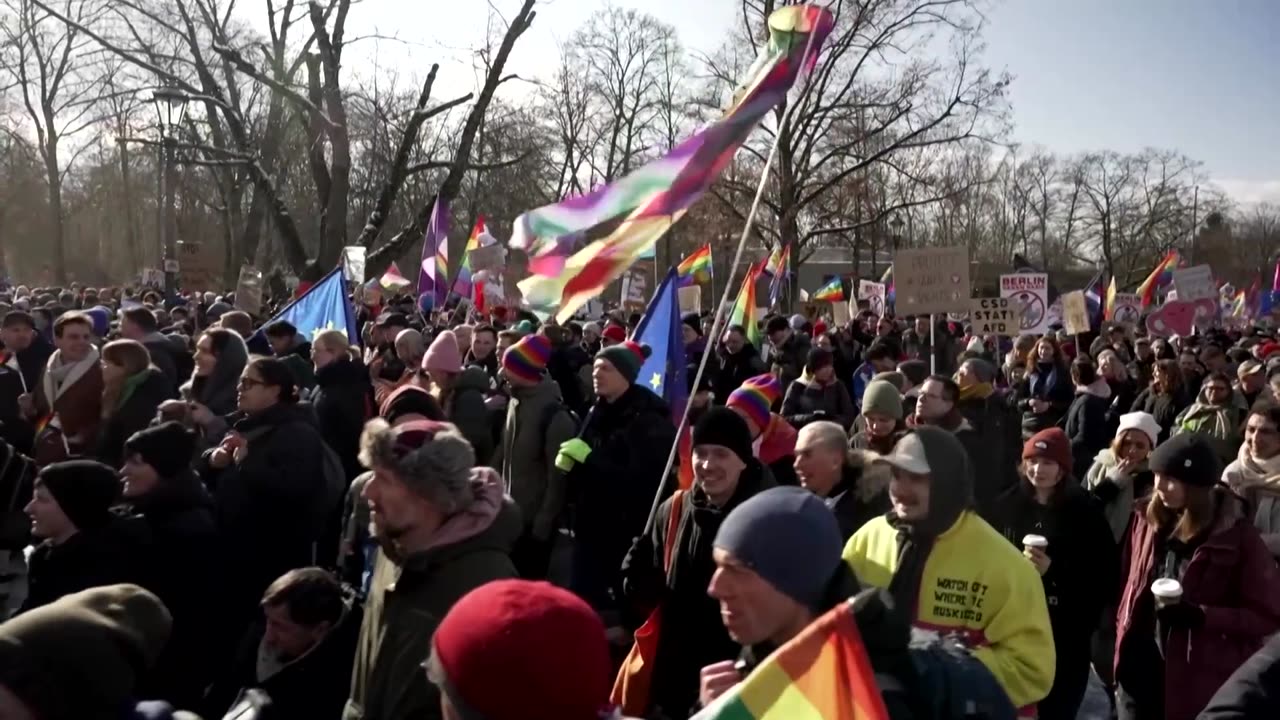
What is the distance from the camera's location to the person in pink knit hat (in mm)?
6570

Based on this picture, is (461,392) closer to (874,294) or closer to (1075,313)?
(1075,313)

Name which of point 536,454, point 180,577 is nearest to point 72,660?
point 180,577

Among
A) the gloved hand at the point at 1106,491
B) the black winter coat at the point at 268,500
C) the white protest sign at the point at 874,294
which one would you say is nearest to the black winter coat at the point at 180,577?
the black winter coat at the point at 268,500

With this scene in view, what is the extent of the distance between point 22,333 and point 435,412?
16.8 feet

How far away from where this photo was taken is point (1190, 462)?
4250 millimetres

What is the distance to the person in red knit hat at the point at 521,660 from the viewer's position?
184cm

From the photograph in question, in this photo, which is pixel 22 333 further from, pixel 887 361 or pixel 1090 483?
pixel 1090 483

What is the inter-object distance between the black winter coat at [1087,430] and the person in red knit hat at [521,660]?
7.36 metres

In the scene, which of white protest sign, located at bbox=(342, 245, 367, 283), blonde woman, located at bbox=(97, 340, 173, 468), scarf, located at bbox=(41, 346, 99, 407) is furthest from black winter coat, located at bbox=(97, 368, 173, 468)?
white protest sign, located at bbox=(342, 245, 367, 283)

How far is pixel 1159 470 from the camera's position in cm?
435

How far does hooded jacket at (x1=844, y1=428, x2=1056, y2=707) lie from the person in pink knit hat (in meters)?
3.57

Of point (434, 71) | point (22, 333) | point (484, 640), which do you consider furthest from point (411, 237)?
point (484, 640)

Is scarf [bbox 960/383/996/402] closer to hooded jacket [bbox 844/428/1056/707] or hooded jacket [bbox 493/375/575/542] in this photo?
hooded jacket [bbox 493/375/575/542]

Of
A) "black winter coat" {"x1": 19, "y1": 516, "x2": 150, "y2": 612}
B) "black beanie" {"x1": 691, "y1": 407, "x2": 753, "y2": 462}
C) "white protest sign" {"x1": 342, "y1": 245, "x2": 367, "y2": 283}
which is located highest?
"white protest sign" {"x1": 342, "y1": 245, "x2": 367, "y2": 283}
